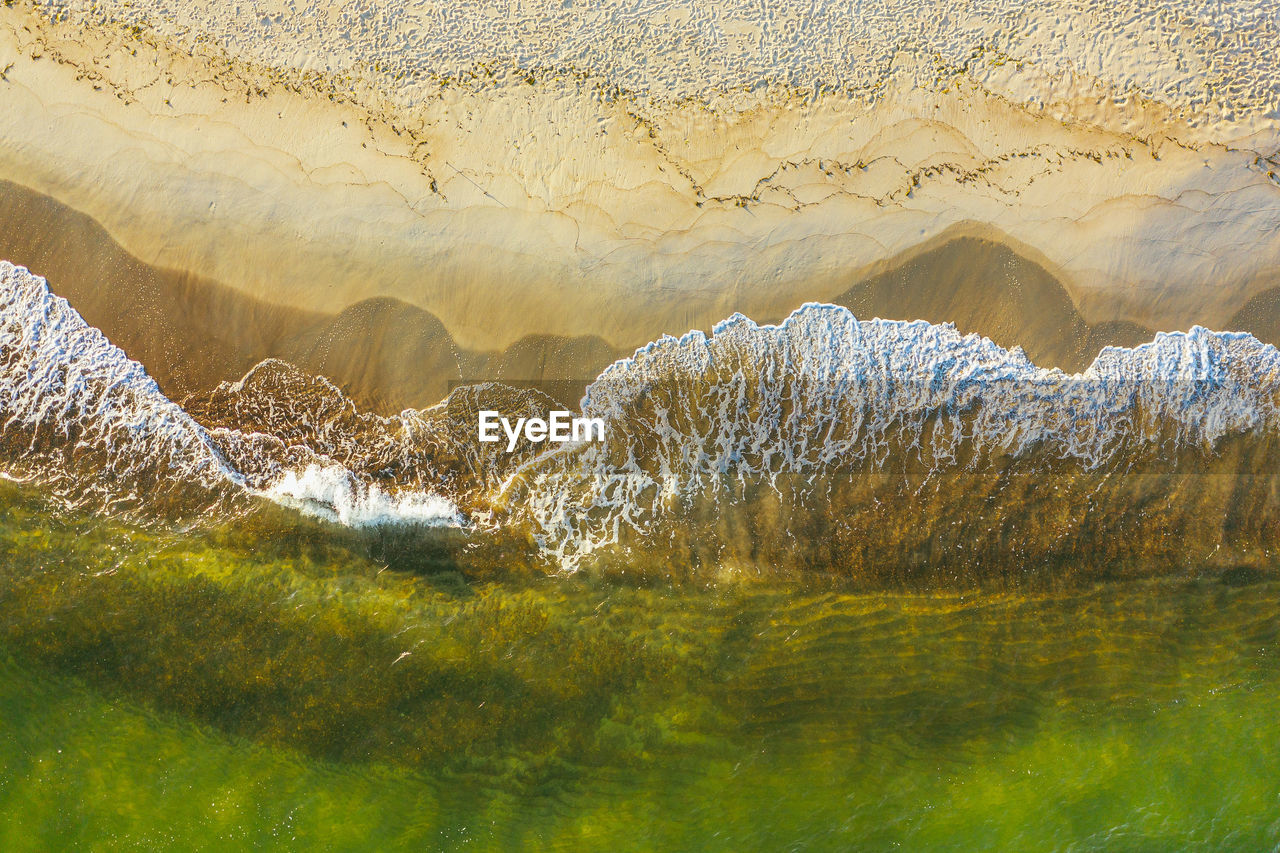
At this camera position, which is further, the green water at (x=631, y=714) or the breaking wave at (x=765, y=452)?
the breaking wave at (x=765, y=452)

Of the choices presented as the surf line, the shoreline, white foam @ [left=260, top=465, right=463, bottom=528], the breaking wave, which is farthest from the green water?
the shoreline

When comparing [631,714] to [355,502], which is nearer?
[631,714]

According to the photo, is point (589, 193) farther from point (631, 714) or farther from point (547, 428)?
point (631, 714)

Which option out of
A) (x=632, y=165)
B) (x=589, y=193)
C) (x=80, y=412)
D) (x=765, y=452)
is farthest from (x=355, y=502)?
(x=632, y=165)

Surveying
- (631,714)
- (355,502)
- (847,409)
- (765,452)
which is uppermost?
(847,409)

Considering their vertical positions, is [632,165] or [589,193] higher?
[632,165]

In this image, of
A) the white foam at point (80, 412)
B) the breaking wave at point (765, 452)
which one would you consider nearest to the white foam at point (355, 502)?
the breaking wave at point (765, 452)

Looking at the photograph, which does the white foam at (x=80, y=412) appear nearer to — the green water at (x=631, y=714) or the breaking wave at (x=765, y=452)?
the breaking wave at (x=765, y=452)
